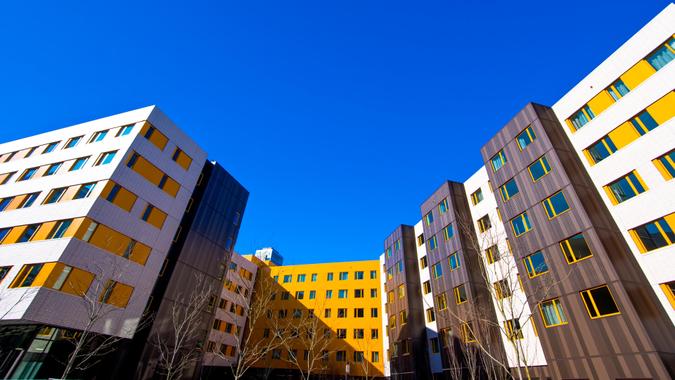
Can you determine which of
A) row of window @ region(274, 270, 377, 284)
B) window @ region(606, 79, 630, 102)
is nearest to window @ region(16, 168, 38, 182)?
row of window @ region(274, 270, 377, 284)

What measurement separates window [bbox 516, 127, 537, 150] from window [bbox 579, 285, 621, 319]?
1260 centimetres

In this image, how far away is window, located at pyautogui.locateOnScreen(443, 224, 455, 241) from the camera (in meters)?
35.1

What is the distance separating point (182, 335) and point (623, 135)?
37590 mm

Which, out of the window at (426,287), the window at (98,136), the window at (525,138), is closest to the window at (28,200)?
the window at (98,136)

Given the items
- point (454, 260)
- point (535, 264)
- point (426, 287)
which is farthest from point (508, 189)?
point (426, 287)

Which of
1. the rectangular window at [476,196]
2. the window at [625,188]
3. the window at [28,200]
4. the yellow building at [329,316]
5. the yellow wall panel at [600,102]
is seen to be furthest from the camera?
the yellow building at [329,316]

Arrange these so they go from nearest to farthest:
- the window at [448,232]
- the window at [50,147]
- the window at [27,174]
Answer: the window at [27,174], the window at [50,147], the window at [448,232]

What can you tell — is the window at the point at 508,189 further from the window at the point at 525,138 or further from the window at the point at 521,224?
the window at the point at 525,138

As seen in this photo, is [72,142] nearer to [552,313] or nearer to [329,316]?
[552,313]

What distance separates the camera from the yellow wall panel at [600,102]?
74.2 ft

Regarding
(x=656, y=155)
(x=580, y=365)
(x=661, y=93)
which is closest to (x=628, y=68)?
(x=661, y=93)

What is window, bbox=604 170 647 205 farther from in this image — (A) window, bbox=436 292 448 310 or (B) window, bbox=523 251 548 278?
(A) window, bbox=436 292 448 310

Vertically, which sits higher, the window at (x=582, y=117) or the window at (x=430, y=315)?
the window at (x=582, y=117)

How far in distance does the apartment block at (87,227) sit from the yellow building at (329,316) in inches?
1122
